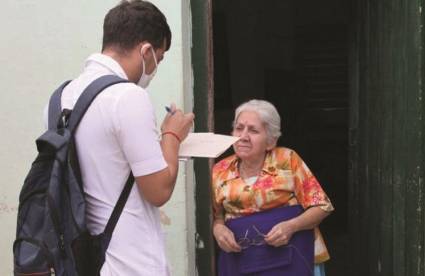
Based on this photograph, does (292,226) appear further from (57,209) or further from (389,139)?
(57,209)

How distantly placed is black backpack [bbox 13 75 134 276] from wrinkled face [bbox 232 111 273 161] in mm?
1195

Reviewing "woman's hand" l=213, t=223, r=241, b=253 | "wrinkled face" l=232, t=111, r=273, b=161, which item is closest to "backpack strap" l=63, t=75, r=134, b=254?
"woman's hand" l=213, t=223, r=241, b=253

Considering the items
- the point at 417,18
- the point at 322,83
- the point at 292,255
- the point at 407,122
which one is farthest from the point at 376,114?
the point at 322,83

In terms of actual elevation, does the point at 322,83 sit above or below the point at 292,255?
above

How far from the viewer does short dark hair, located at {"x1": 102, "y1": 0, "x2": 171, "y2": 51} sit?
72.4 inches

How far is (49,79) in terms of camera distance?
2.99 metres

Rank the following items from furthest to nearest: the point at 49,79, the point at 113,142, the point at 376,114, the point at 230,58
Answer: the point at 230,58 → the point at 376,114 → the point at 49,79 → the point at 113,142

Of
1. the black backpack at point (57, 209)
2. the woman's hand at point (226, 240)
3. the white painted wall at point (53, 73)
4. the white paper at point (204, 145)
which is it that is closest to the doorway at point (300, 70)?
the white painted wall at point (53, 73)

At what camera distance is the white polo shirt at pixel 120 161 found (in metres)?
1.73

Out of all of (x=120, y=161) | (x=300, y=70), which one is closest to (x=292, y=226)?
(x=120, y=161)

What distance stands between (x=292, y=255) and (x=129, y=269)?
1.19 meters

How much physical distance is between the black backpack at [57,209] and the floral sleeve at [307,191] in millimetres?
1241

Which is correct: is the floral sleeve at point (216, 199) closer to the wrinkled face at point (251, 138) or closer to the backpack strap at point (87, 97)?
the wrinkled face at point (251, 138)

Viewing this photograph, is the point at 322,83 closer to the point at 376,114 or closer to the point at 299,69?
the point at 299,69
